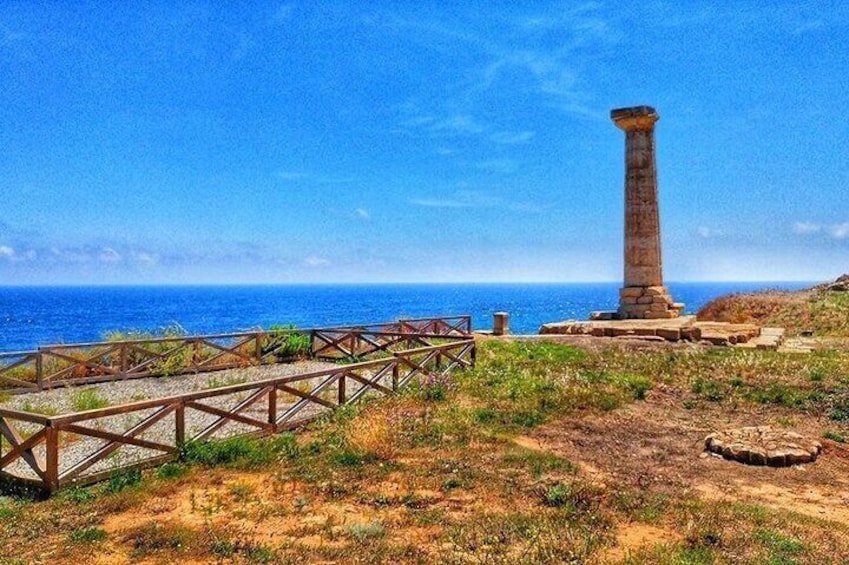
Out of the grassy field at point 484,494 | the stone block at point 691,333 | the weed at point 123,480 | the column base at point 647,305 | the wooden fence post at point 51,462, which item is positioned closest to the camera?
the grassy field at point 484,494

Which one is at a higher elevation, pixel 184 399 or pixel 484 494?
pixel 184 399

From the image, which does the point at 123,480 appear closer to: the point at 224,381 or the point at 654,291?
the point at 224,381

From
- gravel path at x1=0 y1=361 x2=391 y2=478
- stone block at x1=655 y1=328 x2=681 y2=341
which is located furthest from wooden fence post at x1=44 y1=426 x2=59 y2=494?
stone block at x1=655 y1=328 x2=681 y2=341

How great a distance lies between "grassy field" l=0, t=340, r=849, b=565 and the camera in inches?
232

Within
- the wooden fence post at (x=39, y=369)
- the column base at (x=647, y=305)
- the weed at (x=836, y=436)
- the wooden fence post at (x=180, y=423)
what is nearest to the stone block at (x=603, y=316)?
the column base at (x=647, y=305)

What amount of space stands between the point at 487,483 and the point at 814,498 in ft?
13.3

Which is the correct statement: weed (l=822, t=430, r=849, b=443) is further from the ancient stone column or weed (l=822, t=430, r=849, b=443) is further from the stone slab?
the ancient stone column

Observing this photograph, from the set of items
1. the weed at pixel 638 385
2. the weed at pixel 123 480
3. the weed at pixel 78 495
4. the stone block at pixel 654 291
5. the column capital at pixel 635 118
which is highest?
the column capital at pixel 635 118

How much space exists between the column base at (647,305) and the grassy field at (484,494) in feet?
39.8

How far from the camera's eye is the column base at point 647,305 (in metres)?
24.8

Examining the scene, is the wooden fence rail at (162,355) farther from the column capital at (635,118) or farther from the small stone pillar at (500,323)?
the column capital at (635,118)

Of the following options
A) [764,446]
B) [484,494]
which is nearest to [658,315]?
[764,446]

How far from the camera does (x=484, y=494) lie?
7.43m

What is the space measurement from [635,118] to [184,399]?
2221 cm
